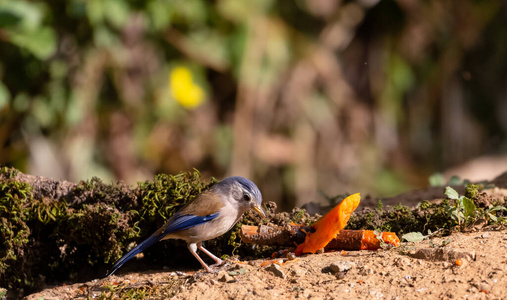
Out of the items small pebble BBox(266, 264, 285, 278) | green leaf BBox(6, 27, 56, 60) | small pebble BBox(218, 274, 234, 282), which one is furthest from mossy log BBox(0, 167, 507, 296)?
green leaf BBox(6, 27, 56, 60)

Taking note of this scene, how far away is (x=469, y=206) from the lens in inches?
162

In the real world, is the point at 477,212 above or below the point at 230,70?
below

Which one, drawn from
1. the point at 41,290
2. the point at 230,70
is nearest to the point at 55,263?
the point at 41,290

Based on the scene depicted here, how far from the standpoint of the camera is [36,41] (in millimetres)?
6738

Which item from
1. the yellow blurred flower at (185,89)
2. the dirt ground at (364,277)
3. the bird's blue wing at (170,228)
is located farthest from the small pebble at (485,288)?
the yellow blurred flower at (185,89)

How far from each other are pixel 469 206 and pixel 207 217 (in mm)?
1767

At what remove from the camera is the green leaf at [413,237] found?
399 centimetres

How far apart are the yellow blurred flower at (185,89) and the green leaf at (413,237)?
17.1ft

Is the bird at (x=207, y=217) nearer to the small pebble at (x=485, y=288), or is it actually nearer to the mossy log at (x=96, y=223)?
the mossy log at (x=96, y=223)

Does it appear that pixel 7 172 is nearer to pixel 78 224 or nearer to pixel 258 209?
pixel 78 224

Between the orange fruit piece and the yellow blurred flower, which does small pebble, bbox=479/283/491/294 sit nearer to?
the orange fruit piece

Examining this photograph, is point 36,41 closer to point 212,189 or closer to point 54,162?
point 54,162

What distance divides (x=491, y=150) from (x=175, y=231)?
889 centimetres

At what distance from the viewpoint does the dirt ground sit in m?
3.33
